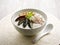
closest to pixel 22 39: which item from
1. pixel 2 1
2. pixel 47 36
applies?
pixel 47 36

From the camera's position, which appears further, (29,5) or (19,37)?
(29,5)

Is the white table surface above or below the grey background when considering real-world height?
below

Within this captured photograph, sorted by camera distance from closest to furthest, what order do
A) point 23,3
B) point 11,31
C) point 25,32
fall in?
point 25,32, point 11,31, point 23,3

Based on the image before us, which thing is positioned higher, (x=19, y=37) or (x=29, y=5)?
(x=29, y=5)

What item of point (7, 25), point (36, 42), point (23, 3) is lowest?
point (36, 42)

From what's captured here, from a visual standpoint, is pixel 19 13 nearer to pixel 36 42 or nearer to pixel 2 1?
pixel 36 42

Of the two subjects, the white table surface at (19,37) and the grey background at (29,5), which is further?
the grey background at (29,5)

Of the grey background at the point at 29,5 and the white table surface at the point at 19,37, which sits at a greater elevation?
the grey background at the point at 29,5

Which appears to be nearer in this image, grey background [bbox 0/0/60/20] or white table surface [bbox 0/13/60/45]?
white table surface [bbox 0/13/60/45]
